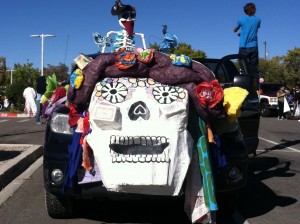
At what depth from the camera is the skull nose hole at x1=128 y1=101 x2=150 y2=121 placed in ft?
12.2

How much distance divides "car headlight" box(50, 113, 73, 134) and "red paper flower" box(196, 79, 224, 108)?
49.0 inches

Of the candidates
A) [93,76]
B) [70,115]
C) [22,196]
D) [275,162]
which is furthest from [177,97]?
[275,162]

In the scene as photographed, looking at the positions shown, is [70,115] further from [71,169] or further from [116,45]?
[116,45]

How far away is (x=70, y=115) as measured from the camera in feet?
14.0

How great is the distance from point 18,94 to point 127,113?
2618 centimetres

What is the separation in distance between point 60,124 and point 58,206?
85 cm

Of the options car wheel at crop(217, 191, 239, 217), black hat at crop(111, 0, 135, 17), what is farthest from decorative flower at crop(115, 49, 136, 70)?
car wheel at crop(217, 191, 239, 217)

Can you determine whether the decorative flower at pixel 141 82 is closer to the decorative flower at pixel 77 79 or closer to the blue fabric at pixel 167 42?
the decorative flower at pixel 77 79

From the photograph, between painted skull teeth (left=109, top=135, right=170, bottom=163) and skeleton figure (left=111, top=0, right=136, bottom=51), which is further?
skeleton figure (left=111, top=0, right=136, bottom=51)

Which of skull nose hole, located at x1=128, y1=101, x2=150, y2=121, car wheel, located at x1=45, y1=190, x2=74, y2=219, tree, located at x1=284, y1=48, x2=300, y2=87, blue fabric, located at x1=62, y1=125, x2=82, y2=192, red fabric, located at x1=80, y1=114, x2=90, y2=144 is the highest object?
tree, located at x1=284, y1=48, x2=300, y2=87

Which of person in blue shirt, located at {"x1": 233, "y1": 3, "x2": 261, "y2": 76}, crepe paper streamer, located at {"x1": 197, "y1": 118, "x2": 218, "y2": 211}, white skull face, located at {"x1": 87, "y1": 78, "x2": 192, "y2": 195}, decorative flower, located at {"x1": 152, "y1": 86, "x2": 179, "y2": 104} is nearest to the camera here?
white skull face, located at {"x1": 87, "y1": 78, "x2": 192, "y2": 195}

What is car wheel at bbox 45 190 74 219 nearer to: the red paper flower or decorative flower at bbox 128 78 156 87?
decorative flower at bbox 128 78 156 87

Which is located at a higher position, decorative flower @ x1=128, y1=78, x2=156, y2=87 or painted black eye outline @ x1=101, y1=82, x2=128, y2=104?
decorative flower @ x1=128, y1=78, x2=156, y2=87

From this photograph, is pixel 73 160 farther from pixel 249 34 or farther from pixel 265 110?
pixel 265 110
